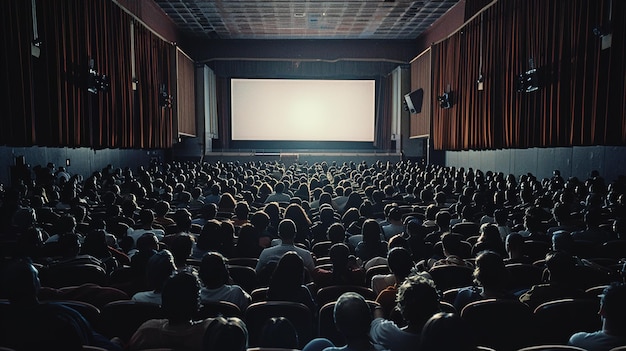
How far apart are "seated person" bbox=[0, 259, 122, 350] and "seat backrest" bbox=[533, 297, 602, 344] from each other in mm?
2668

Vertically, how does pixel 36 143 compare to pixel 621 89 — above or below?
below

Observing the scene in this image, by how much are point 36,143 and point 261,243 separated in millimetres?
8681

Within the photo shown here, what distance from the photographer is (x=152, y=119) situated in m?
22.7

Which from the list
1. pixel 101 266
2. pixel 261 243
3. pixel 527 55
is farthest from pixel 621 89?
pixel 101 266

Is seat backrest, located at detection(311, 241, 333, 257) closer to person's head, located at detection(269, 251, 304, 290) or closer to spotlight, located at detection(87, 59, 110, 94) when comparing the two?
person's head, located at detection(269, 251, 304, 290)

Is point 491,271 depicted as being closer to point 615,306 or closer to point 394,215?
point 615,306

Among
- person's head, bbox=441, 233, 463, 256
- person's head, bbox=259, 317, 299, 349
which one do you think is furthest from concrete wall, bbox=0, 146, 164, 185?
person's head, bbox=259, 317, 299, 349

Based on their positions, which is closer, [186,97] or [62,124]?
[62,124]

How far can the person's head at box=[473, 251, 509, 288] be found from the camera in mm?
3805

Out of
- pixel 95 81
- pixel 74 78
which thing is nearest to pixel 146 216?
pixel 74 78

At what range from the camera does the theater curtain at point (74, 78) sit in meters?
12.0

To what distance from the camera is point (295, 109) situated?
3200cm

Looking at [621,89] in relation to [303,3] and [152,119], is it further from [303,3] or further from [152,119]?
[152,119]

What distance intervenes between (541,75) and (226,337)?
15.2 meters
